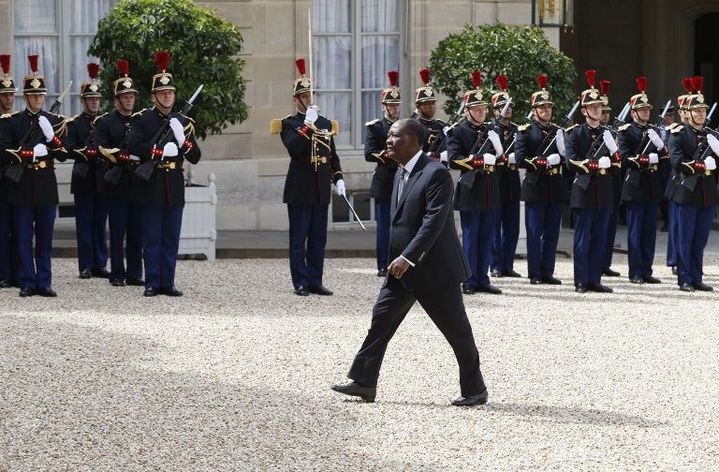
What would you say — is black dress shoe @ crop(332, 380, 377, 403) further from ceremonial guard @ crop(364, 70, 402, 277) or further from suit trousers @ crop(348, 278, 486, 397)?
ceremonial guard @ crop(364, 70, 402, 277)

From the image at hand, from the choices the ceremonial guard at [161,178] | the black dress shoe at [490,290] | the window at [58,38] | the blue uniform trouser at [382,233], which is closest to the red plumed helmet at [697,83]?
the black dress shoe at [490,290]

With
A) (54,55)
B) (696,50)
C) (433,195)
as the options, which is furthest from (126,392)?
(696,50)

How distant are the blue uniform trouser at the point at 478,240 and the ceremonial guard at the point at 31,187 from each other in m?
3.54

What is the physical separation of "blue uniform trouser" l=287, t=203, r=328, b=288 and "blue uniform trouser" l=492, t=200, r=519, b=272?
221cm

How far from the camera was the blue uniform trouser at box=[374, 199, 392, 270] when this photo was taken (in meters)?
14.9

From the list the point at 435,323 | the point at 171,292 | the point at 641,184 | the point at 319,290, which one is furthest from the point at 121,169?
the point at 435,323

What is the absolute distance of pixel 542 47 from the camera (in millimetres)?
16516

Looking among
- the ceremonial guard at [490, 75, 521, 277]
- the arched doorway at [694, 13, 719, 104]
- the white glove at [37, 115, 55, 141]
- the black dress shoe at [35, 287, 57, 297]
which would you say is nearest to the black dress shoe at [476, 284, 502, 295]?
the ceremonial guard at [490, 75, 521, 277]

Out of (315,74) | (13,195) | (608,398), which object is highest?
(315,74)

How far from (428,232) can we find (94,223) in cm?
689

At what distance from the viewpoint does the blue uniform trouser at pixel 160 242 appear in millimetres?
13281

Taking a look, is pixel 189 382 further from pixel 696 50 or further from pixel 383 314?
pixel 696 50

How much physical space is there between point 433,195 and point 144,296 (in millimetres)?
5178

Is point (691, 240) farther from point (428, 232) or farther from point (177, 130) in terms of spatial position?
point (428, 232)
